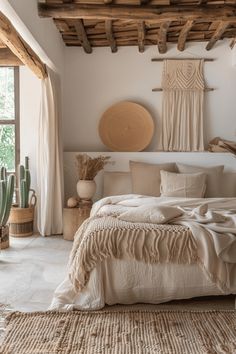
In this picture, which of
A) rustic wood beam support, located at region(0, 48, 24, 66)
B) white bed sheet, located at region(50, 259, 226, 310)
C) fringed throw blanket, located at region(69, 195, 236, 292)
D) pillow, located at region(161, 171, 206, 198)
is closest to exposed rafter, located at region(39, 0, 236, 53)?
rustic wood beam support, located at region(0, 48, 24, 66)

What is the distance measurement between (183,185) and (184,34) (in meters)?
1.97

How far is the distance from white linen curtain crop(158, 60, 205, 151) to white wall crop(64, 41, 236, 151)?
0.43 ft

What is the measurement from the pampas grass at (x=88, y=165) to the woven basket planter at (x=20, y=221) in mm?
814

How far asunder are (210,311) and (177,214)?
0.80m

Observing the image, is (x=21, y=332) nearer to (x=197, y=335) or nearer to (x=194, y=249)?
(x=197, y=335)

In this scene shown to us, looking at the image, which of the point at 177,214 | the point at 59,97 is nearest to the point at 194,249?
the point at 177,214

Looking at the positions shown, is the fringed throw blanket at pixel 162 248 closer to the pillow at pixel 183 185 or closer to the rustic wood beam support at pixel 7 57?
the pillow at pixel 183 185

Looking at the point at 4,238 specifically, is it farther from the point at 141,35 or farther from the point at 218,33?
the point at 218,33

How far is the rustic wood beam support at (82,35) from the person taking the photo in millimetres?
4727

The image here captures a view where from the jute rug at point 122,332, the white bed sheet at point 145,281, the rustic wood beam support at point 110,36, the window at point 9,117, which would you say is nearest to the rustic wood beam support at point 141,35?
the rustic wood beam support at point 110,36

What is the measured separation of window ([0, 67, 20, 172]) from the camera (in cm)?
533

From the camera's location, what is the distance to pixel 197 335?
240 cm

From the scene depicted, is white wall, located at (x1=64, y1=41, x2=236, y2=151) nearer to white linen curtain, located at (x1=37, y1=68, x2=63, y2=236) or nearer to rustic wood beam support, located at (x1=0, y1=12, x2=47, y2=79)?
white linen curtain, located at (x1=37, y1=68, x2=63, y2=236)

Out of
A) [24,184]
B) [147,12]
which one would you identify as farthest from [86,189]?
[147,12]
